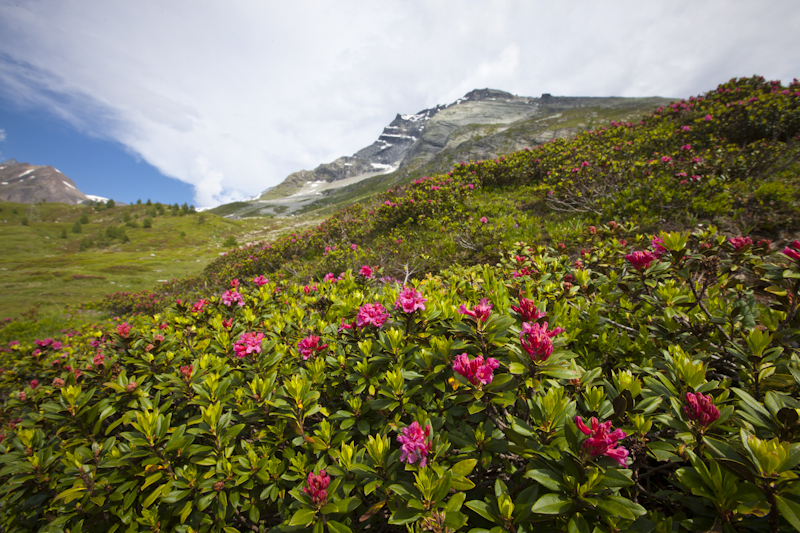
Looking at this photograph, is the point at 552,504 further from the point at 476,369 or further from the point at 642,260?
the point at 642,260

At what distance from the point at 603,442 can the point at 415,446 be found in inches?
29.2

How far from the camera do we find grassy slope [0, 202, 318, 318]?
46.1 ft

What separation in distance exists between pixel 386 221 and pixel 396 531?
23.3ft

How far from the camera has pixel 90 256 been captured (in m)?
28.7

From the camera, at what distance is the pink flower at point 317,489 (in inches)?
47.5

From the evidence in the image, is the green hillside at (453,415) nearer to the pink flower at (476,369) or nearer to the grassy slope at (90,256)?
the pink flower at (476,369)

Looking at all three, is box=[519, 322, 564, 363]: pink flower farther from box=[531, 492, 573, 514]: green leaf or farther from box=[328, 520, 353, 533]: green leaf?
box=[328, 520, 353, 533]: green leaf

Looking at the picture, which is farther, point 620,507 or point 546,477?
point 546,477

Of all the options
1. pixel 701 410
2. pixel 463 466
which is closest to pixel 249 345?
pixel 463 466

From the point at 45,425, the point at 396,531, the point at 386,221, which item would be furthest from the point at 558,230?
the point at 45,425

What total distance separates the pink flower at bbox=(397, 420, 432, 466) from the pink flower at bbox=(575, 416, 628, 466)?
64cm

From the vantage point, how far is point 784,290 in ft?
5.76

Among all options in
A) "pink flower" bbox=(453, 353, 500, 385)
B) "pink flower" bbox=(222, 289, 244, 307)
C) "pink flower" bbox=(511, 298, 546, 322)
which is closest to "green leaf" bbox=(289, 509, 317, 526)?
"pink flower" bbox=(453, 353, 500, 385)

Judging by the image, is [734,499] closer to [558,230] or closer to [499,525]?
[499,525]
